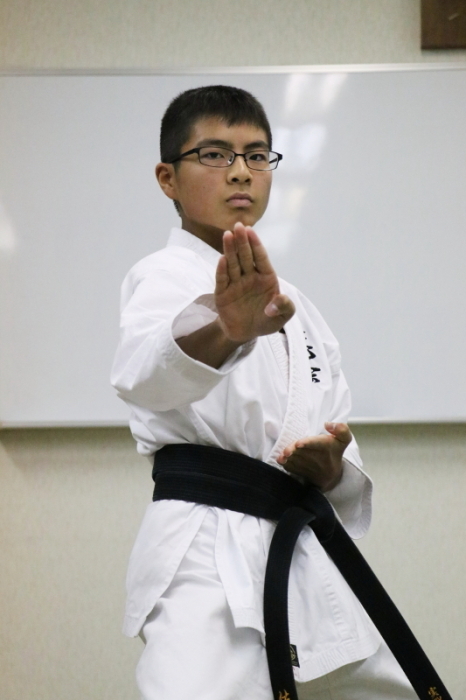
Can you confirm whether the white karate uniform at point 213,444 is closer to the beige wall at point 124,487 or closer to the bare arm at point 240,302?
the bare arm at point 240,302

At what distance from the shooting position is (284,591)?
3.50 ft

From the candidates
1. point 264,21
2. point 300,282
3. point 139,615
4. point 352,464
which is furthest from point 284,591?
point 264,21

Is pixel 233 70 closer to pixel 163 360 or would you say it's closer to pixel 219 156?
pixel 219 156

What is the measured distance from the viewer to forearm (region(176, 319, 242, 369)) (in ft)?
3.22

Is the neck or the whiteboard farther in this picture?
the whiteboard

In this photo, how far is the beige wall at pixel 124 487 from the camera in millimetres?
2566

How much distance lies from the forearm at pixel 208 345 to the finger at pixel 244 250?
0.34 ft

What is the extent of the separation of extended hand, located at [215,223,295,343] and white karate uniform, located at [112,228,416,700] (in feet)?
0.20

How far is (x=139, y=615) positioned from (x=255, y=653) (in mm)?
183

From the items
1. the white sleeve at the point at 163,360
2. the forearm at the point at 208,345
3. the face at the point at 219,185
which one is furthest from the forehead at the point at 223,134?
the forearm at the point at 208,345

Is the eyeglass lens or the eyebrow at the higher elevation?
the eyebrow

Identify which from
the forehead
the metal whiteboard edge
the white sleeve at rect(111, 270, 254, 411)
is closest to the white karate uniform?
the white sleeve at rect(111, 270, 254, 411)

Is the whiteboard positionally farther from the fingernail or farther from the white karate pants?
the fingernail

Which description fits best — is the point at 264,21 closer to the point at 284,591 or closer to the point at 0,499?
the point at 0,499
